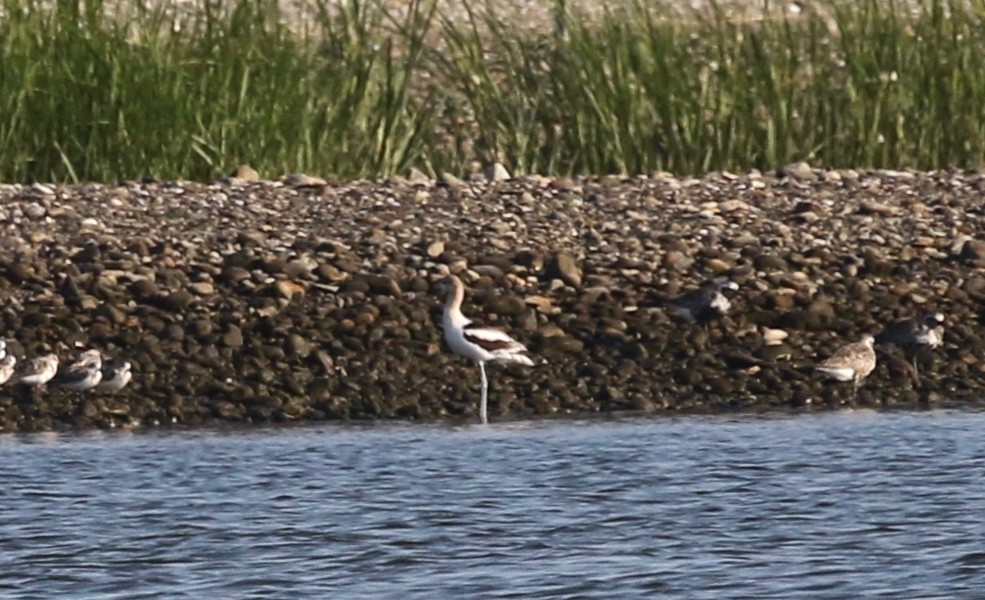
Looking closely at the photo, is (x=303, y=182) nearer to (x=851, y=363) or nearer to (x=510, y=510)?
(x=851, y=363)

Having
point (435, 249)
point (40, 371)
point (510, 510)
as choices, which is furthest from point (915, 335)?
point (40, 371)

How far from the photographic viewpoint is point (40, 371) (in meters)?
12.5

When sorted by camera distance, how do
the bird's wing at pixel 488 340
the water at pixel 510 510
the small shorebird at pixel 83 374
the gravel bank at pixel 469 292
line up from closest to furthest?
the water at pixel 510 510
the small shorebird at pixel 83 374
the bird's wing at pixel 488 340
the gravel bank at pixel 469 292

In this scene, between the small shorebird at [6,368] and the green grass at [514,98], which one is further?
the green grass at [514,98]

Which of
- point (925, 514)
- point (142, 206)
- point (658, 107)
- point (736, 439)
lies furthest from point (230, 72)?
point (925, 514)

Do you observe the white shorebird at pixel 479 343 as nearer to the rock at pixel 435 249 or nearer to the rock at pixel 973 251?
the rock at pixel 435 249

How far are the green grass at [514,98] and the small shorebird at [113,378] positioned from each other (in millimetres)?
3867

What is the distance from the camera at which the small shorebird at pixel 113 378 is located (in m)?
12.6

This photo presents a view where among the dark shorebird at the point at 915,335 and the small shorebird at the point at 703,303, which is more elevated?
the small shorebird at the point at 703,303

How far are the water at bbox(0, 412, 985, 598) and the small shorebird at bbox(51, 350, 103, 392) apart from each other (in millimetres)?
231

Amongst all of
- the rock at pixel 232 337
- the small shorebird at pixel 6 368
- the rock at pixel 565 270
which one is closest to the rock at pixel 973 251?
the rock at pixel 565 270

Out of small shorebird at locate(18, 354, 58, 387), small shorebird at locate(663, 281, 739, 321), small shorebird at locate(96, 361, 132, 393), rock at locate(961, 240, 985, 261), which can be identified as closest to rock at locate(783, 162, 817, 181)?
rock at locate(961, 240, 985, 261)

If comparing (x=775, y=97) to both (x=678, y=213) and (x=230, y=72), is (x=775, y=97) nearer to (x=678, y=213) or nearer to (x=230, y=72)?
(x=678, y=213)

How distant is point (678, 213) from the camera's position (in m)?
15.5
